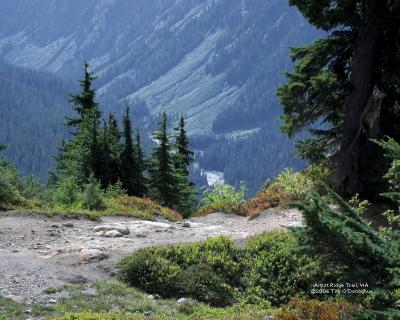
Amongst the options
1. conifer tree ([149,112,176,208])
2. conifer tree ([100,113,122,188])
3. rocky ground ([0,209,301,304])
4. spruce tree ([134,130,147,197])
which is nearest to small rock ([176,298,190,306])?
rocky ground ([0,209,301,304])

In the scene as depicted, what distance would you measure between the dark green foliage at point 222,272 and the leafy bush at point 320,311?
2.35 m

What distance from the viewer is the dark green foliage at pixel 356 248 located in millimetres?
7328

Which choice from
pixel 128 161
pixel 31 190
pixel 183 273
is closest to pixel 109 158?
pixel 128 161

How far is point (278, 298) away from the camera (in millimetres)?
11398

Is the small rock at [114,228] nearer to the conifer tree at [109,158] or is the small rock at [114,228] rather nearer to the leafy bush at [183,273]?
the leafy bush at [183,273]

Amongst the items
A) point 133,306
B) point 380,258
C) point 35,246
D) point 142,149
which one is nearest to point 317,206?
point 380,258

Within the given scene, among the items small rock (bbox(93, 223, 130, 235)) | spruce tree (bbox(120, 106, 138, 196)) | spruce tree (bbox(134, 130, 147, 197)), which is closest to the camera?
small rock (bbox(93, 223, 130, 235))

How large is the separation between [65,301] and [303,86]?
11.3 m

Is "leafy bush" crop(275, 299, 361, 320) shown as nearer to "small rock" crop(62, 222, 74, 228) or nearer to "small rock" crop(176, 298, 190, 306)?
"small rock" crop(176, 298, 190, 306)

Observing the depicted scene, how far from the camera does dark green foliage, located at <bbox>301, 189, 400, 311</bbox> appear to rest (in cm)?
733

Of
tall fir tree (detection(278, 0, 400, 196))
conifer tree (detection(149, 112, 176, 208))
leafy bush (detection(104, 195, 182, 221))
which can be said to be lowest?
leafy bush (detection(104, 195, 182, 221))

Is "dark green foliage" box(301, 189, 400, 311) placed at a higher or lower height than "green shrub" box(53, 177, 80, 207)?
lower

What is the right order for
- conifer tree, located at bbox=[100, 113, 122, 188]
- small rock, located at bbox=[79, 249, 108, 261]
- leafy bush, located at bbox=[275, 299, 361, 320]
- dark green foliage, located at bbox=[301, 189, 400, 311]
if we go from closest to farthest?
dark green foliage, located at bbox=[301, 189, 400, 311] < leafy bush, located at bbox=[275, 299, 361, 320] < small rock, located at bbox=[79, 249, 108, 261] < conifer tree, located at bbox=[100, 113, 122, 188]

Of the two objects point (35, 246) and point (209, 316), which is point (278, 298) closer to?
point (209, 316)
